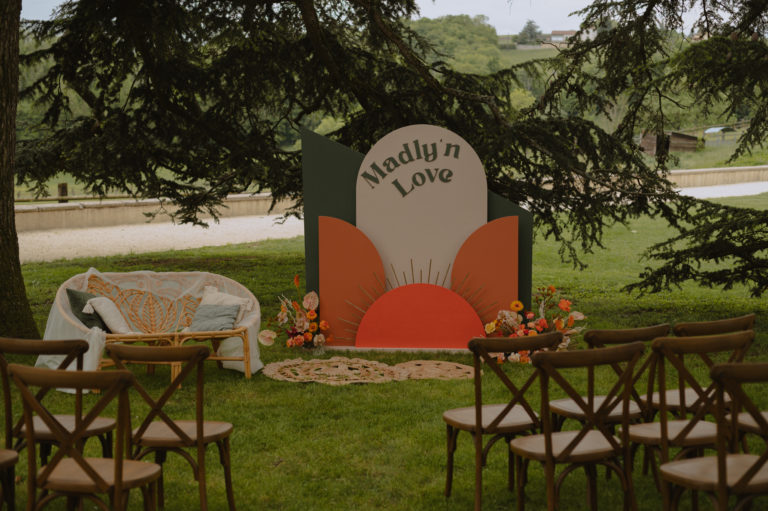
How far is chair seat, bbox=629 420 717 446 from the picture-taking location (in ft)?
13.5

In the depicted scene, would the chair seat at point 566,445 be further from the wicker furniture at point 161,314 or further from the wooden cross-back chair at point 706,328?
the wicker furniture at point 161,314

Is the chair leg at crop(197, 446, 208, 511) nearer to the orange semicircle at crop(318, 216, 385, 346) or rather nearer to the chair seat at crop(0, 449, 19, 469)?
the chair seat at crop(0, 449, 19, 469)

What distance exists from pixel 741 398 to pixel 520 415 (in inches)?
54.3

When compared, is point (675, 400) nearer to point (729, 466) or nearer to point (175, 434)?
point (729, 466)

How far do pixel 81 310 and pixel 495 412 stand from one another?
14.4 ft

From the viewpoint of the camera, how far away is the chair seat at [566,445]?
3.89 meters

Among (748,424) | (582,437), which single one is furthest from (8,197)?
(748,424)

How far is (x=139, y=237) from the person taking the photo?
2380cm

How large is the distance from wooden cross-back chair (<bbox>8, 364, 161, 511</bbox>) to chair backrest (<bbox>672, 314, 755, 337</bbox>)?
104 inches

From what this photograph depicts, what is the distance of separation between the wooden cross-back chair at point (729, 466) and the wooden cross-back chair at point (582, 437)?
31 cm

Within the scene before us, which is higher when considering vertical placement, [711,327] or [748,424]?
[711,327]

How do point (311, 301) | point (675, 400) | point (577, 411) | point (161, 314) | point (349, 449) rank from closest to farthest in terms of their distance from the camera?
point (577, 411), point (675, 400), point (349, 449), point (161, 314), point (311, 301)

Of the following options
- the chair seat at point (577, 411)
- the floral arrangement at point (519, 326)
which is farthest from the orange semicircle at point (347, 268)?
the chair seat at point (577, 411)

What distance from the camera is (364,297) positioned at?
29.6 ft
